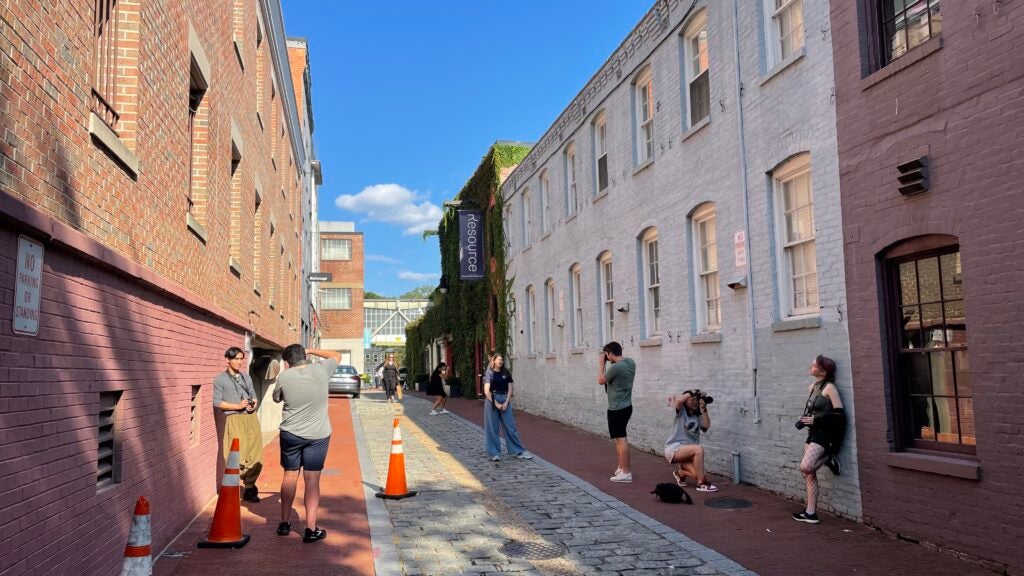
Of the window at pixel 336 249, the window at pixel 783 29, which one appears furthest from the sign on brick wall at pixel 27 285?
the window at pixel 336 249

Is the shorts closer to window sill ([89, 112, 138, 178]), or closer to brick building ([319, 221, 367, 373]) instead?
window sill ([89, 112, 138, 178])

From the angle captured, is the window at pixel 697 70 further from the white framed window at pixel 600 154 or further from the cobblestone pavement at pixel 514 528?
the cobblestone pavement at pixel 514 528

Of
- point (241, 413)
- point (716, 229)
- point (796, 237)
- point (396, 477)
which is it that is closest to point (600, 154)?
point (716, 229)

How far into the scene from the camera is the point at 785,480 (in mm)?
8758

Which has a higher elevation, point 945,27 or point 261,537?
point 945,27

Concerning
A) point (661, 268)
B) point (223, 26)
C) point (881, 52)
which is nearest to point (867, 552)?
point (881, 52)

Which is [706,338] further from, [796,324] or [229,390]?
[229,390]

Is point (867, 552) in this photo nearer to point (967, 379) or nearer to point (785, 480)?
point (967, 379)

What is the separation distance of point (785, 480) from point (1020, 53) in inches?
194

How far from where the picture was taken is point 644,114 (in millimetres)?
13742

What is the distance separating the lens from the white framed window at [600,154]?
1569 centimetres

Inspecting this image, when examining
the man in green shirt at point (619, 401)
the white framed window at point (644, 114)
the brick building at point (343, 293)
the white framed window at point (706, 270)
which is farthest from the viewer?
the brick building at point (343, 293)

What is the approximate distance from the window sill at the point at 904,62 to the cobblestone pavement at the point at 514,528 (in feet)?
14.5

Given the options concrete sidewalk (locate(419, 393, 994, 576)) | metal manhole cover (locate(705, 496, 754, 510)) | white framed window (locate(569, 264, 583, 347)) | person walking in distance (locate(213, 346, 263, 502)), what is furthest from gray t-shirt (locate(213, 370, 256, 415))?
white framed window (locate(569, 264, 583, 347))
